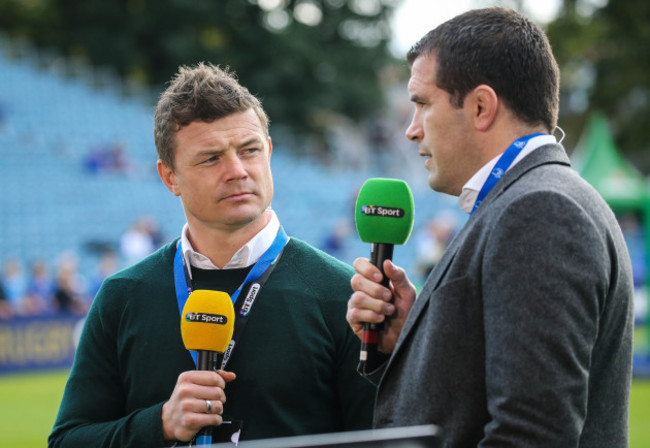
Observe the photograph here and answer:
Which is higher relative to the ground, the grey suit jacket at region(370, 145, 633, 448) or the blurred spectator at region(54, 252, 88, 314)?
the blurred spectator at region(54, 252, 88, 314)

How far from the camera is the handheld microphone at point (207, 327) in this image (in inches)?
105

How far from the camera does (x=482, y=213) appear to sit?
2.29 m

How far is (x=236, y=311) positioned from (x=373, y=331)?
56cm

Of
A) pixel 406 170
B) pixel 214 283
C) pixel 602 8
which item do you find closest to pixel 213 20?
pixel 406 170

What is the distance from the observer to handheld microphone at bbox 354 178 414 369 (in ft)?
8.84

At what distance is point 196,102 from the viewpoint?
304 centimetres

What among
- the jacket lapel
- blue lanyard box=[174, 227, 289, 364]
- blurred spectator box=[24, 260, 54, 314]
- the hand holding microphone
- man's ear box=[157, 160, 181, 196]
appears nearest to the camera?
the jacket lapel

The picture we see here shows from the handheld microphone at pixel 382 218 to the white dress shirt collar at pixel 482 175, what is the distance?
273 millimetres

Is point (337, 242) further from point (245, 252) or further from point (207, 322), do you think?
point (207, 322)

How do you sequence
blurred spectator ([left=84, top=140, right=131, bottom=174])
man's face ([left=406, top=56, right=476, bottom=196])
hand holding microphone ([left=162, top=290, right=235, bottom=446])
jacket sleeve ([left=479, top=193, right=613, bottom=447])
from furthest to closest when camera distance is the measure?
blurred spectator ([left=84, top=140, right=131, bottom=174])
hand holding microphone ([left=162, top=290, right=235, bottom=446])
man's face ([left=406, top=56, right=476, bottom=196])
jacket sleeve ([left=479, top=193, right=613, bottom=447])

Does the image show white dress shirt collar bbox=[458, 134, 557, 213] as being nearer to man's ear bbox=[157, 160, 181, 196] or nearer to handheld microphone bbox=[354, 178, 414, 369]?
handheld microphone bbox=[354, 178, 414, 369]

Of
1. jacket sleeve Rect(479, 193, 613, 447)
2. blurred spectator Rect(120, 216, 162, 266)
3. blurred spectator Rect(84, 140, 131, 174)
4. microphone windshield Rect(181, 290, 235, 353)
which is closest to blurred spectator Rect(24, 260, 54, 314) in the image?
blurred spectator Rect(120, 216, 162, 266)

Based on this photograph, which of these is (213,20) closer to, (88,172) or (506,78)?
(88,172)

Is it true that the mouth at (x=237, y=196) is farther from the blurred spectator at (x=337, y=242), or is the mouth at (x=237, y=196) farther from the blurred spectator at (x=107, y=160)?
the blurred spectator at (x=107, y=160)
